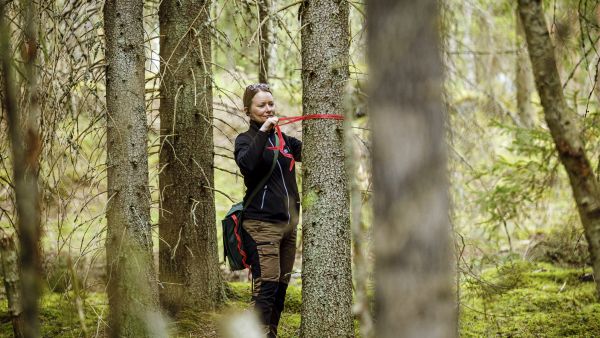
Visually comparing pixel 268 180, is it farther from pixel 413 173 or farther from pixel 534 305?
pixel 534 305

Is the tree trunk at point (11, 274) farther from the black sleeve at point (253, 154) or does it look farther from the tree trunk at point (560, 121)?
the tree trunk at point (560, 121)

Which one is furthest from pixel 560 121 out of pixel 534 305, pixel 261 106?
pixel 534 305

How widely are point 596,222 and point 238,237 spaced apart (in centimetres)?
244

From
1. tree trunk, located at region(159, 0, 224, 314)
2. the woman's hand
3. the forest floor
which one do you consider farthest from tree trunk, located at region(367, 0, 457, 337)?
tree trunk, located at region(159, 0, 224, 314)

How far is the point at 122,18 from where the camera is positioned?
13.3 feet

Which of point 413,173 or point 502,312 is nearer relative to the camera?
point 413,173

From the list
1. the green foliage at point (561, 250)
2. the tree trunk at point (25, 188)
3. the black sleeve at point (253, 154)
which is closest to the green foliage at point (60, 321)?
the black sleeve at point (253, 154)

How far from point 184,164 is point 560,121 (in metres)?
3.22

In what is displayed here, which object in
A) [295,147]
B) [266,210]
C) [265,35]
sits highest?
[265,35]

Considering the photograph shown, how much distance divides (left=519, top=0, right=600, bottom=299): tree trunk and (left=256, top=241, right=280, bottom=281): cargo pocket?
7.05 feet

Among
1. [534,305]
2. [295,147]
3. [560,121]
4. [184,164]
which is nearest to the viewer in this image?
[560,121]

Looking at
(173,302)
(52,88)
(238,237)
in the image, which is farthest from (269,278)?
(52,88)

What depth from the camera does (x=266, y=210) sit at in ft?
13.4

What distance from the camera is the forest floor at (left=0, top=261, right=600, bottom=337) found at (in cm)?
477
